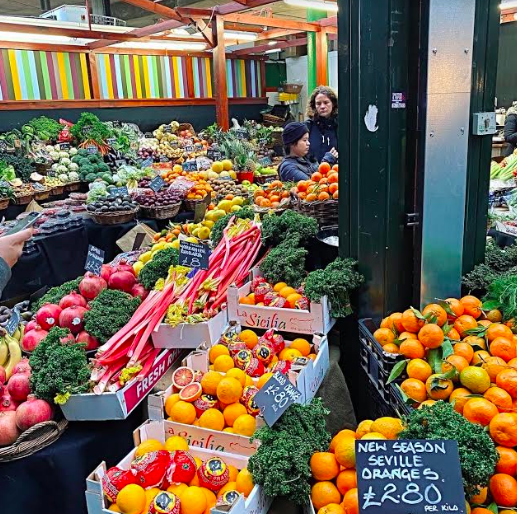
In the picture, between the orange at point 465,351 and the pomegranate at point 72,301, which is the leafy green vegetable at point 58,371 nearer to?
the pomegranate at point 72,301

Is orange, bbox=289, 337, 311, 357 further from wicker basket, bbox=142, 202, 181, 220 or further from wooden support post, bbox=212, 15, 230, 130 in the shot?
wooden support post, bbox=212, 15, 230, 130

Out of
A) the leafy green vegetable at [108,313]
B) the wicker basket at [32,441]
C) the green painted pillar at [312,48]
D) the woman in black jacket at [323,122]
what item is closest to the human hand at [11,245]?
the leafy green vegetable at [108,313]

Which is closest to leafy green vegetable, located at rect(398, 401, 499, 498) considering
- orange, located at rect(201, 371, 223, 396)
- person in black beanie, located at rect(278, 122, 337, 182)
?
orange, located at rect(201, 371, 223, 396)

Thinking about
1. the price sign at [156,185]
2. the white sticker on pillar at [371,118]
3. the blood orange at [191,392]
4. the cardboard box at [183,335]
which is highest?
the white sticker on pillar at [371,118]

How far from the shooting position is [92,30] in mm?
8039

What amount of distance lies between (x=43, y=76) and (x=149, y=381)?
Answer: 26.8 ft

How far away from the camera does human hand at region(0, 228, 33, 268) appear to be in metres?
2.37

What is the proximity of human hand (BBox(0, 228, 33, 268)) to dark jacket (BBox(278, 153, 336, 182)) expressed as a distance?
7.61ft

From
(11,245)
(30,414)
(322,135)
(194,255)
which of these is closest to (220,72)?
(322,135)

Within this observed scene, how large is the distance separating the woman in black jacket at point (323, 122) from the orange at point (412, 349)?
3.40m

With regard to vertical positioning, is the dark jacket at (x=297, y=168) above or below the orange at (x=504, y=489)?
above

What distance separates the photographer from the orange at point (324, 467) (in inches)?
59.7

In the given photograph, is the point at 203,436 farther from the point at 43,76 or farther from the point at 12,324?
the point at 43,76

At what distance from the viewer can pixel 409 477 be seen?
3.86 feet
